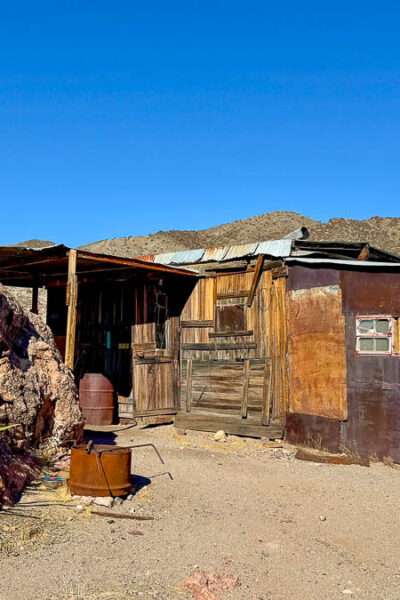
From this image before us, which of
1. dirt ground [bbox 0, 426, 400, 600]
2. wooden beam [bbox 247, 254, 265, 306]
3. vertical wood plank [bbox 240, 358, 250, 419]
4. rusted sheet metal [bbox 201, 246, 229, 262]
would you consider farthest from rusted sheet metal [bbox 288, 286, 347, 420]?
rusted sheet metal [bbox 201, 246, 229, 262]

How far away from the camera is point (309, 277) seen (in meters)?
10.8

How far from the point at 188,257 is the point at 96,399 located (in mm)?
3583

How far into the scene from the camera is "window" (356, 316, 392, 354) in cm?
975

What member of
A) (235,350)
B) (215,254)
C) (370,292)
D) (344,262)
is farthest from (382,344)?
→ (215,254)

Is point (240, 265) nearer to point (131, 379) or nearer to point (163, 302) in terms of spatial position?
point (163, 302)

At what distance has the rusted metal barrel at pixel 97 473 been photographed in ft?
22.2

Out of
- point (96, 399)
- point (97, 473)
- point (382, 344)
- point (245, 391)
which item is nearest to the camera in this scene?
point (97, 473)

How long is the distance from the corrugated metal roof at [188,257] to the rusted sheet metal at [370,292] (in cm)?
367

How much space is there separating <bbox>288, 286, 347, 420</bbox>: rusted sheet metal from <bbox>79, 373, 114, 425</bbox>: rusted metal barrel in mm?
3875

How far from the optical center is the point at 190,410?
12.7 m

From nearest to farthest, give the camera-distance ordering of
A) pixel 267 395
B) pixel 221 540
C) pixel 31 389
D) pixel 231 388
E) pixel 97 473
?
pixel 221 540
pixel 97 473
pixel 31 389
pixel 267 395
pixel 231 388

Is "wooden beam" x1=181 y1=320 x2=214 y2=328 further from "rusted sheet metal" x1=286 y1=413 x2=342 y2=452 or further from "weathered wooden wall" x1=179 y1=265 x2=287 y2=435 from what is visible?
"rusted sheet metal" x1=286 y1=413 x2=342 y2=452

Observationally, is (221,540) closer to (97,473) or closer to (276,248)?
(97,473)

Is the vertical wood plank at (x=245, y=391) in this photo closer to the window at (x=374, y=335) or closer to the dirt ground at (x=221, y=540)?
the window at (x=374, y=335)
